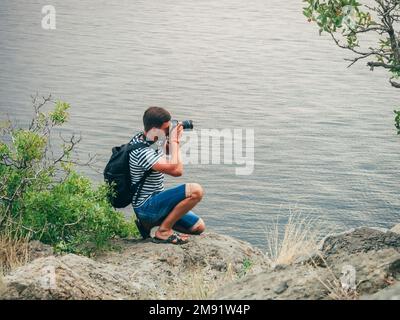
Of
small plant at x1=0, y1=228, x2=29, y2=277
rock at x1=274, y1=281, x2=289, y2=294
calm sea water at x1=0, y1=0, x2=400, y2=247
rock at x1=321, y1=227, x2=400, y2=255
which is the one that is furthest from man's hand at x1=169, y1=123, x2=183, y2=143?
calm sea water at x1=0, y1=0, x2=400, y2=247

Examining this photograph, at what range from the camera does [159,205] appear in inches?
464

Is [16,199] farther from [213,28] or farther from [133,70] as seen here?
[213,28]

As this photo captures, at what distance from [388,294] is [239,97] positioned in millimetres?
23990

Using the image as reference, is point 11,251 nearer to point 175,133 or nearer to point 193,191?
point 193,191

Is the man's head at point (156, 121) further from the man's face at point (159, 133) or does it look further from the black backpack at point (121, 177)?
the black backpack at point (121, 177)

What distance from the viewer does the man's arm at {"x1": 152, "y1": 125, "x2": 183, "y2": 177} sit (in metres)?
11.3

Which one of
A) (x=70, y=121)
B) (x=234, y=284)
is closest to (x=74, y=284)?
(x=234, y=284)

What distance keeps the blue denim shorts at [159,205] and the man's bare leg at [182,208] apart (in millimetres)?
44

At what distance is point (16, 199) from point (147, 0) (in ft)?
183

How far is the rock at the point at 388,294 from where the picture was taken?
23.9ft

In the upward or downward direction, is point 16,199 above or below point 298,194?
above

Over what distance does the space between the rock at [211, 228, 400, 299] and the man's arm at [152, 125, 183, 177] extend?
8.26 ft

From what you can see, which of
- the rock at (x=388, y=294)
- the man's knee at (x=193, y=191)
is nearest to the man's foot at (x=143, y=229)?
the man's knee at (x=193, y=191)

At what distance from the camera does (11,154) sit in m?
12.5
